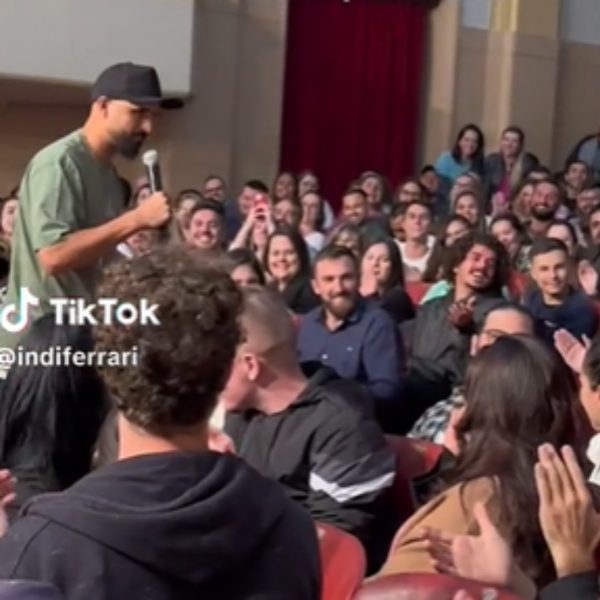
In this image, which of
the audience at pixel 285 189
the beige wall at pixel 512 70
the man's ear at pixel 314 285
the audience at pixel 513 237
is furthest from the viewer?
the beige wall at pixel 512 70

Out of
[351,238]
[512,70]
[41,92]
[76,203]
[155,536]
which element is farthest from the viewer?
[512,70]

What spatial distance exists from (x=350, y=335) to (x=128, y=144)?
1998mm

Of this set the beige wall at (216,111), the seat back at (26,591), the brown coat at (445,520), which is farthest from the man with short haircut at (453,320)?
the beige wall at (216,111)

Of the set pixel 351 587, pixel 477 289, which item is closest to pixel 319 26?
pixel 477 289

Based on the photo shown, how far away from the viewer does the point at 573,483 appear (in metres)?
2.38

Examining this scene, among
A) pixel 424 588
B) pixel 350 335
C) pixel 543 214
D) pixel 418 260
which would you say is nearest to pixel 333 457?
pixel 424 588

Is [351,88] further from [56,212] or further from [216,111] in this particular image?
[56,212]

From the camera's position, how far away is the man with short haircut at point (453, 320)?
5645mm

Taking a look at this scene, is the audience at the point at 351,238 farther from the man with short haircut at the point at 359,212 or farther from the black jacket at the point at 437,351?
the black jacket at the point at 437,351

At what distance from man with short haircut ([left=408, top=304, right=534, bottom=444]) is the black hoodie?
2761mm

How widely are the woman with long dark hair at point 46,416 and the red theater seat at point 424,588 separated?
4.50 ft

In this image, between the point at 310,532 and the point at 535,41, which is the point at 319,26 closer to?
the point at 535,41

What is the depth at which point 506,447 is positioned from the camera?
3.10 metres

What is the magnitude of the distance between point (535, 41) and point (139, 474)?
41.0 feet
